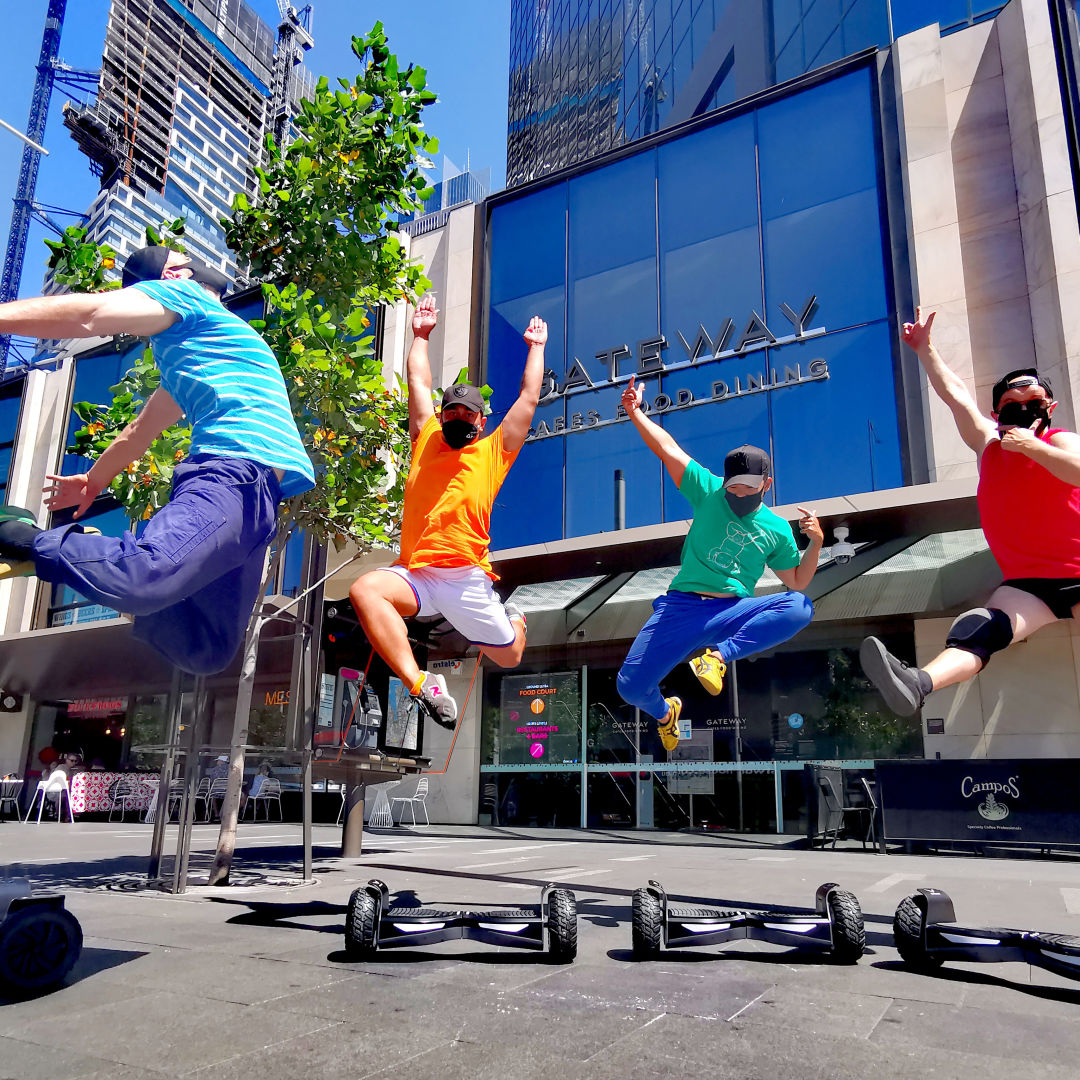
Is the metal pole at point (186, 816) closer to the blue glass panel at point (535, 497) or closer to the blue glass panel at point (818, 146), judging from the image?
the blue glass panel at point (535, 497)

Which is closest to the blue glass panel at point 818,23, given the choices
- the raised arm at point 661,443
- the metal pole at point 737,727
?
the metal pole at point 737,727

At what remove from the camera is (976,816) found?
38.5 ft

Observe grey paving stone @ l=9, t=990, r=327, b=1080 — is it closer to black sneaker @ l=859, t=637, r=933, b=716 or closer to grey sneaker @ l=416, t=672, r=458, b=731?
grey sneaker @ l=416, t=672, r=458, b=731

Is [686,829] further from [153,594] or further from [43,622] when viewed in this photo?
[43,622]

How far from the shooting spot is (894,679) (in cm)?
389

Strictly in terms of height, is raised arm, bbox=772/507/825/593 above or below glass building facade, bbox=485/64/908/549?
below

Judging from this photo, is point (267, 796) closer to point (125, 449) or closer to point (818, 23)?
point (125, 449)

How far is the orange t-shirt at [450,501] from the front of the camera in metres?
4.48

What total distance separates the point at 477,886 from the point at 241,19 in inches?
8243

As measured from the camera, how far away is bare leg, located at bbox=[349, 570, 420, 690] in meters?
4.12

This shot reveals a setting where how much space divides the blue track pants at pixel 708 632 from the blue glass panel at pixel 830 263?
43.0 ft

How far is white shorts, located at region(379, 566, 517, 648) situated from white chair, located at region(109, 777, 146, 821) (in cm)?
2033

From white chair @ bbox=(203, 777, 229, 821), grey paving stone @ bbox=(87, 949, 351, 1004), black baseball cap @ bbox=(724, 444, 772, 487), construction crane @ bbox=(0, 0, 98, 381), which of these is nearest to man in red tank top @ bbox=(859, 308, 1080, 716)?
black baseball cap @ bbox=(724, 444, 772, 487)

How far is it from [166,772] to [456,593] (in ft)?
15.2
